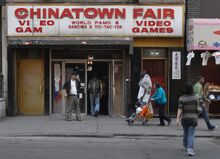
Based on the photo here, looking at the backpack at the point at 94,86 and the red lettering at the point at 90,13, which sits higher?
the red lettering at the point at 90,13

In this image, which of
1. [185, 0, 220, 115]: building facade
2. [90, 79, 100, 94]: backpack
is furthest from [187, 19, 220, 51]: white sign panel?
[90, 79, 100, 94]: backpack

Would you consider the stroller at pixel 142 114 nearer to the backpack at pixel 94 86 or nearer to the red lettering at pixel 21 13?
the backpack at pixel 94 86

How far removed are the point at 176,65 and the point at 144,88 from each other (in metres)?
2.16

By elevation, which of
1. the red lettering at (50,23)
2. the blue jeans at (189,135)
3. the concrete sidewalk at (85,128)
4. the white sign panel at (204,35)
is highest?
the red lettering at (50,23)

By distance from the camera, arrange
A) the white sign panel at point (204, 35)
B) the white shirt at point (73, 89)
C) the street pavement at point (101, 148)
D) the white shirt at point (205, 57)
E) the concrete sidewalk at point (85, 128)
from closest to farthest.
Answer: the street pavement at point (101, 148) → the concrete sidewalk at point (85, 128) → the white shirt at point (73, 89) → the white sign panel at point (204, 35) → the white shirt at point (205, 57)

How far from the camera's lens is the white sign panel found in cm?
1884

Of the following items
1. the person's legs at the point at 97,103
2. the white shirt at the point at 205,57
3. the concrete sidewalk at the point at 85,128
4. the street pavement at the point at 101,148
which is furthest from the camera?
the person's legs at the point at 97,103

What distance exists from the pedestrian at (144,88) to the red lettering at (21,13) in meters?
5.12

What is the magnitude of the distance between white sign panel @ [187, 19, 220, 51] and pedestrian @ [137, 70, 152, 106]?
7.13 feet

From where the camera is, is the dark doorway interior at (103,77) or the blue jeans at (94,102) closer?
the blue jeans at (94,102)

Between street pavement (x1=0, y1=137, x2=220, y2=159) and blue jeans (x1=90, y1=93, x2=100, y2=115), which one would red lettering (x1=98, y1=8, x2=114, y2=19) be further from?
street pavement (x1=0, y1=137, x2=220, y2=159)

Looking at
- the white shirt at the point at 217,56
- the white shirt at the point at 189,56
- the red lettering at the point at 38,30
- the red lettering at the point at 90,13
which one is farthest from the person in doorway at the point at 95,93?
the white shirt at the point at 217,56

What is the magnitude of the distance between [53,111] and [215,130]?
693 cm

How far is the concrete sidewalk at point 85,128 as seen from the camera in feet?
50.8
